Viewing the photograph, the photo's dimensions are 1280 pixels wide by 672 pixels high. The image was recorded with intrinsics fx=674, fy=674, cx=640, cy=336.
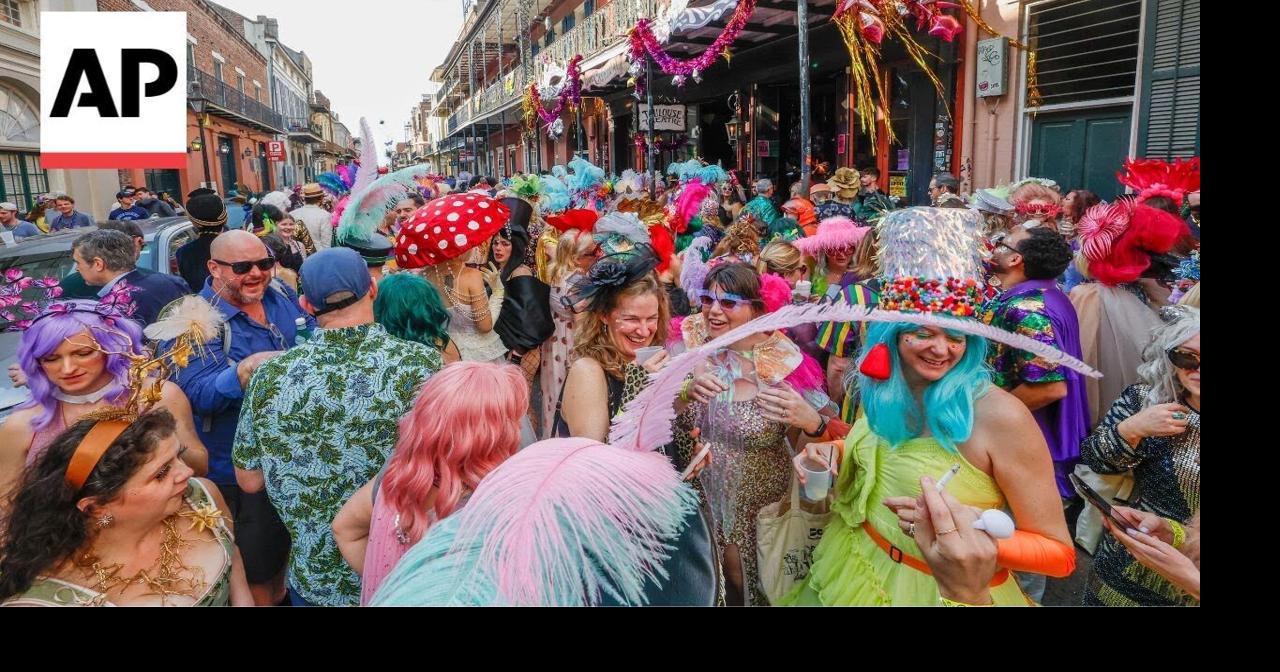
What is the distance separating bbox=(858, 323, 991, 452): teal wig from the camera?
1710mm

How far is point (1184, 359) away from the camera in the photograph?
1857mm

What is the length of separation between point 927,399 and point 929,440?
0.12 meters

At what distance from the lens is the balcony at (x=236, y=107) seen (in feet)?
46.3

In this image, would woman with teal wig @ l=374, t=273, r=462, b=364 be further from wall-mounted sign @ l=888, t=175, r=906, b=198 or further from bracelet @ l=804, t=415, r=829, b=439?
wall-mounted sign @ l=888, t=175, r=906, b=198

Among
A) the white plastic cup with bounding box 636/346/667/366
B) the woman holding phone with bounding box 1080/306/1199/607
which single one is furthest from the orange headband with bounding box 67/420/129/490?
the woman holding phone with bounding box 1080/306/1199/607

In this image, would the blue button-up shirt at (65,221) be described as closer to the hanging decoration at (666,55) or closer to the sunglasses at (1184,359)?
the hanging decoration at (666,55)

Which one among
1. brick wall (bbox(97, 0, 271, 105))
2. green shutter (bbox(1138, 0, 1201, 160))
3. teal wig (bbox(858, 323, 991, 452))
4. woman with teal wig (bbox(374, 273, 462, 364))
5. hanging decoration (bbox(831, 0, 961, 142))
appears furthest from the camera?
brick wall (bbox(97, 0, 271, 105))

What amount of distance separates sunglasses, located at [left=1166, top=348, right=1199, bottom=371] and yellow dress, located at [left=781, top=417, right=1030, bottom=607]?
0.68 metres

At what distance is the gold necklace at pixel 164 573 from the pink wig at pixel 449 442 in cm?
51

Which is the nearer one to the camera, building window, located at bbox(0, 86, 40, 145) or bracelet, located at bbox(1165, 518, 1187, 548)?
→ bracelet, located at bbox(1165, 518, 1187, 548)

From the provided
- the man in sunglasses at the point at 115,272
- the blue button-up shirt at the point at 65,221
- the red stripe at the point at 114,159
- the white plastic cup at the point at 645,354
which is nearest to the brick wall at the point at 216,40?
the blue button-up shirt at the point at 65,221

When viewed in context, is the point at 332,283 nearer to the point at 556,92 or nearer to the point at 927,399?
the point at 927,399
